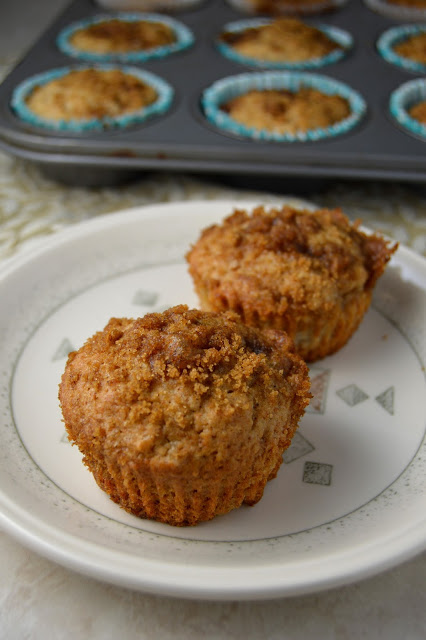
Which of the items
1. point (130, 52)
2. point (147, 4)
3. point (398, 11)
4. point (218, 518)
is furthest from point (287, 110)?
point (218, 518)

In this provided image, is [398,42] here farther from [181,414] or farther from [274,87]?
[181,414]

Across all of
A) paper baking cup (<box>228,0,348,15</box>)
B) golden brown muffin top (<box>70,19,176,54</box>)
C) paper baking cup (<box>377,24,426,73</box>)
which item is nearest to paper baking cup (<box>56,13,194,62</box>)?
golden brown muffin top (<box>70,19,176,54</box>)

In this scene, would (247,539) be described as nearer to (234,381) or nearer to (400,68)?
(234,381)

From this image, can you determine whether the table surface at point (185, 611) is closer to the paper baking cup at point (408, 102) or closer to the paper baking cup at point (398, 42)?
the paper baking cup at point (408, 102)

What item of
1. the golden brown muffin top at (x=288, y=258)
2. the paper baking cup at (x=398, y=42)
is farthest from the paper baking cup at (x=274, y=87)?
the golden brown muffin top at (x=288, y=258)

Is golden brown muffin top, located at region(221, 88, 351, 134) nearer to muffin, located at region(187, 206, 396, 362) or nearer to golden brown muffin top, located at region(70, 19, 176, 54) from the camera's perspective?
golden brown muffin top, located at region(70, 19, 176, 54)

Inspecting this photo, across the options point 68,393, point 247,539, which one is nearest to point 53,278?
point 68,393
